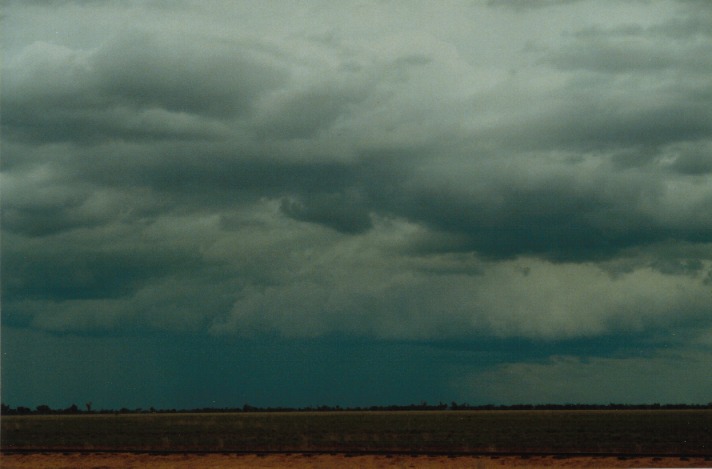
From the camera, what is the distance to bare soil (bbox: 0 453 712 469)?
26.9 m

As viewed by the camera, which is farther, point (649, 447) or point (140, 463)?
point (649, 447)

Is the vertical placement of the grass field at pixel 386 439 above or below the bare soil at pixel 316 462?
below

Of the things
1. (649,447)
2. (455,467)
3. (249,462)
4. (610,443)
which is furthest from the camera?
(610,443)

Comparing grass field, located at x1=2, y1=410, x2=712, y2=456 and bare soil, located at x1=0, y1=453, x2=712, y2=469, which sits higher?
bare soil, located at x1=0, y1=453, x2=712, y2=469

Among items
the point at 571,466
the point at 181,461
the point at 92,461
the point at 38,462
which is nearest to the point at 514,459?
the point at 571,466

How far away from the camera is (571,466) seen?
2662cm

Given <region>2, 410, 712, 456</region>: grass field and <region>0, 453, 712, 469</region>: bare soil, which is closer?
<region>0, 453, 712, 469</region>: bare soil

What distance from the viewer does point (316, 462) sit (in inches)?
1104

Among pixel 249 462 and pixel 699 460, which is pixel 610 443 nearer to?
pixel 699 460

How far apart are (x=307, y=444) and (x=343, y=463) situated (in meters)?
15.2

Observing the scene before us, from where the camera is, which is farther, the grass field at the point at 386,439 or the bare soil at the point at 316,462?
the grass field at the point at 386,439

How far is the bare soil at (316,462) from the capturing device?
2692 cm

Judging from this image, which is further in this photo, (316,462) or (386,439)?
(386,439)

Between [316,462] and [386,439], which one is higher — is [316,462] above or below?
above
